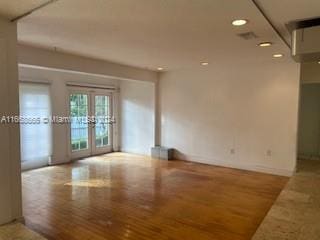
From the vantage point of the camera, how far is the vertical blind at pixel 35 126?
540cm

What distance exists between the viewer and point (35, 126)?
564 centimetres

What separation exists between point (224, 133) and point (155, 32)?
3485 mm

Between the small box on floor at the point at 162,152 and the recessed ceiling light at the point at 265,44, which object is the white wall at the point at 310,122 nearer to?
the recessed ceiling light at the point at 265,44

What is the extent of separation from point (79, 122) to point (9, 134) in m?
4.15

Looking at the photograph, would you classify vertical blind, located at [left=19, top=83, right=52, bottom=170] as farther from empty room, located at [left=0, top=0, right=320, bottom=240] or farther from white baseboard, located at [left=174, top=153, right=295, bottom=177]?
white baseboard, located at [left=174, top=153, right=295, bottom=177]

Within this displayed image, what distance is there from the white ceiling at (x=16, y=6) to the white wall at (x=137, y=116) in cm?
453

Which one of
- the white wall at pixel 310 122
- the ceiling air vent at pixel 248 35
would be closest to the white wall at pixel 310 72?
the white wall at pixel 310 122

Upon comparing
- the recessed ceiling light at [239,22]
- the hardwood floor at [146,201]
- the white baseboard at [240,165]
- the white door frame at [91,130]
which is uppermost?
the recessed ceiling light at [239,22]

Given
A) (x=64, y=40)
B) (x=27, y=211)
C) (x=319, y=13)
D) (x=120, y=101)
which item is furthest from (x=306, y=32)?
(x=120, y=101)

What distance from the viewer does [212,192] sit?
421 cm

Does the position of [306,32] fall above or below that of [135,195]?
above

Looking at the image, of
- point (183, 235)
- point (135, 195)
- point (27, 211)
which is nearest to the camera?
point (183, 235)

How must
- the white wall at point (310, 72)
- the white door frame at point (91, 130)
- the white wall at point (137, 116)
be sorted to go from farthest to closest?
1. the white wall at point (137, 116)
2. the white door frame at point (91, 130)
3. the white wall at point (310, 72)

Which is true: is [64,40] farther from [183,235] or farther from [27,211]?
[183,235]
